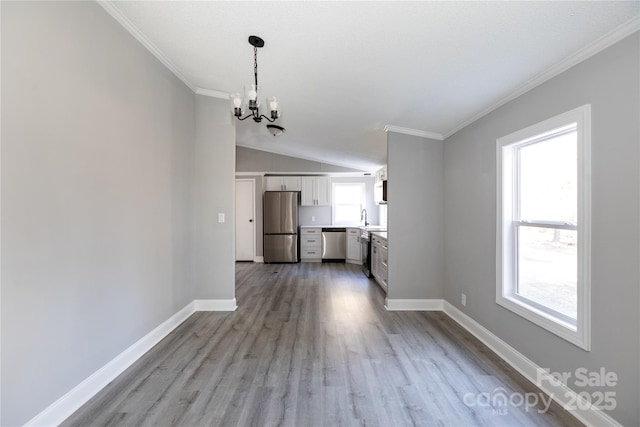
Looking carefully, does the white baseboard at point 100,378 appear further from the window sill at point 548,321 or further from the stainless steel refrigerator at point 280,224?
the stainless steel refrigerator at point 280,224

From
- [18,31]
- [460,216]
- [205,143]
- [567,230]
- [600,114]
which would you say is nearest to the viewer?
[18,31]

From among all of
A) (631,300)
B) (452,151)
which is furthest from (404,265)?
(631,300)

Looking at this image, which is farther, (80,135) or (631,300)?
(80,135)

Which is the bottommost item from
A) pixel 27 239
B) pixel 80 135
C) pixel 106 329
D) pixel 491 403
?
pixel 491 403

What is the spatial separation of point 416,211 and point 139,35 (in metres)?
3.39

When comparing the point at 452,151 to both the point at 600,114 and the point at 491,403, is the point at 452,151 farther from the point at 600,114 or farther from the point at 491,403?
the point at 491,403

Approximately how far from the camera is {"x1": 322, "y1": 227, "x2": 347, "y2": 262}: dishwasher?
21.9 feet

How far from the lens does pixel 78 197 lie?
5.72 ft

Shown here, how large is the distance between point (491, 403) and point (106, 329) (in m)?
2.74

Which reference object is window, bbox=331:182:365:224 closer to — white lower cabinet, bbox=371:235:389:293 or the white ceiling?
white lower cabinet, bbox=371:235:389:293

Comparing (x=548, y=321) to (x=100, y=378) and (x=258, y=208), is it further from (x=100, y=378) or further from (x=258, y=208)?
(x=258, y=208)

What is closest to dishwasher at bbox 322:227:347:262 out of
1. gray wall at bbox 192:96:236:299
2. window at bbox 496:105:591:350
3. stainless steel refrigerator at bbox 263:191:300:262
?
stainless steel refrigerator at bbox 263:191:300:262

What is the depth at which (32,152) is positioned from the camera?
4.75ft

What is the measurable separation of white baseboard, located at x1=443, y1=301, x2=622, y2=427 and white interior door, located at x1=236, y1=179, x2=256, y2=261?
16.9 ft
